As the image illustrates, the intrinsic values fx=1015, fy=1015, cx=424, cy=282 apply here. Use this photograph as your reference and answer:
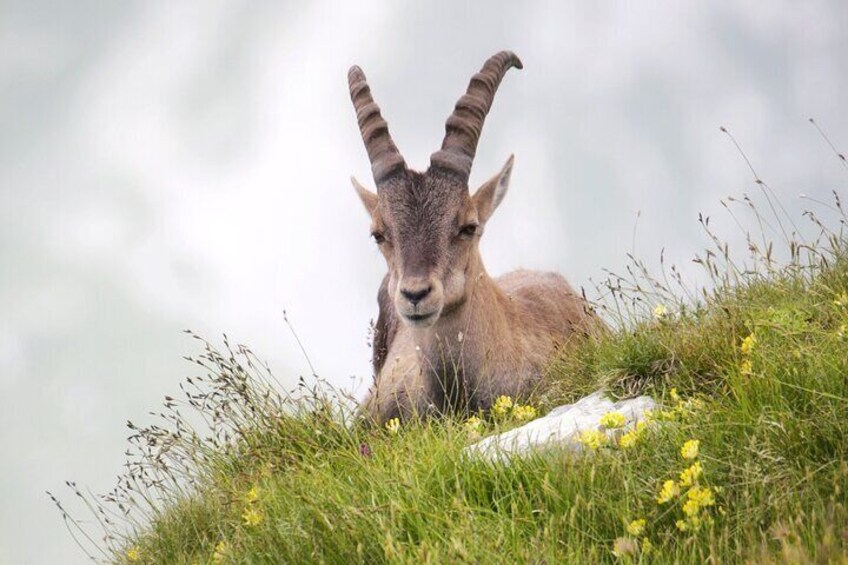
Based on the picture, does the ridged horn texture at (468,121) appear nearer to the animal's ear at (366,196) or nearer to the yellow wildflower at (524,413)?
the animal's ear at (366,196)

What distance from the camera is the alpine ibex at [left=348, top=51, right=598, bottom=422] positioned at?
8812 millimetres

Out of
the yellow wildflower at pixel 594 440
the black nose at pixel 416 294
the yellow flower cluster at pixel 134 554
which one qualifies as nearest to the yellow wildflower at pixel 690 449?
the yellow wildflower at pixel 594 440

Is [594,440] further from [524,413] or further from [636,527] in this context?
[524,413]

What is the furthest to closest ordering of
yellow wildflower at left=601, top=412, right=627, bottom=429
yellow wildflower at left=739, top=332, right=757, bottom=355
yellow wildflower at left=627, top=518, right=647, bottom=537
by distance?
yellow wildflower at left=739, top=332, right=757, bottom=355 < yellow wildflower at left=601, top=412, right=627, bottom=429 < yellow wildflower at left=627, top=518, right=647, bottom=537

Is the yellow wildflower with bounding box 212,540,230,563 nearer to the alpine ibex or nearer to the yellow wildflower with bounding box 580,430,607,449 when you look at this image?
the yellow wildflower with bounding box 580,430,607,449

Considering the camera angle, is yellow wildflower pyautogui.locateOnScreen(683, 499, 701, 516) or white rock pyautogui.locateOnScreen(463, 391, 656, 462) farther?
white rock pyautogui.locateOnScreen(463, 391, 656, 462)

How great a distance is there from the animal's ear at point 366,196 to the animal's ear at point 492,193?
101 centimetres

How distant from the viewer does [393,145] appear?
975cm

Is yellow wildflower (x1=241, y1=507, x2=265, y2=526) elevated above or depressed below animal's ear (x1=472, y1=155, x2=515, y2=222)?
below

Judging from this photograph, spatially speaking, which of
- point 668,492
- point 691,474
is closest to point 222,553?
point 668,492

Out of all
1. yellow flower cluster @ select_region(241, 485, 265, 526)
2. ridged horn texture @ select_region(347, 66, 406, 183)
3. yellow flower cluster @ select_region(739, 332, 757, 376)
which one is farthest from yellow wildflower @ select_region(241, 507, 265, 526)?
ridged horn texture @ select_region(347, 66, 406, 183)

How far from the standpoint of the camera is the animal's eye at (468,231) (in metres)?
9.14

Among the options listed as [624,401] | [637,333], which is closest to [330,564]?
[624,401]

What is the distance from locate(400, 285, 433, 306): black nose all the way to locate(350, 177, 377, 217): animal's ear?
1537mm
